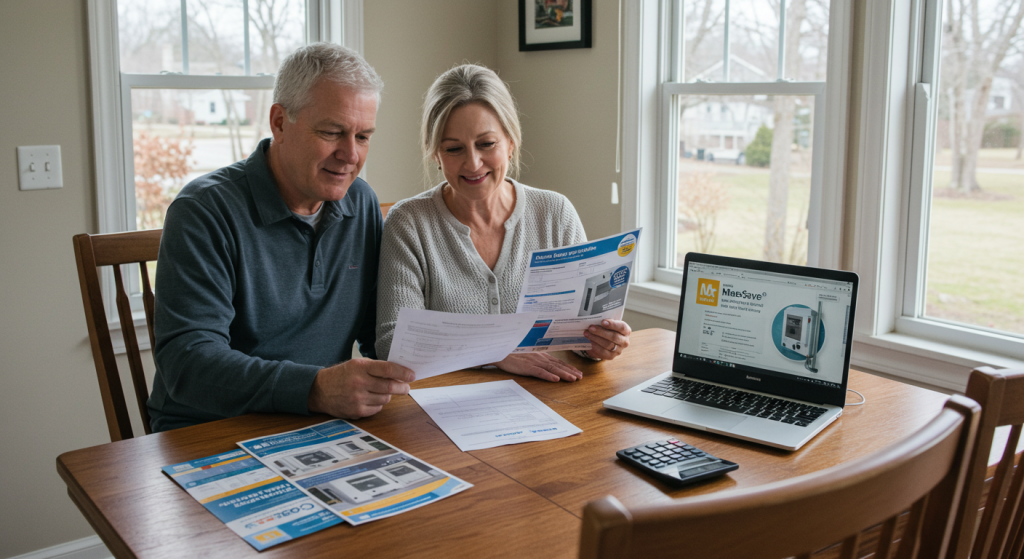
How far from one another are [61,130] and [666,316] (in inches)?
78.7

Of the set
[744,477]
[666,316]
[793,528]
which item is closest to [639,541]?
[793,528]

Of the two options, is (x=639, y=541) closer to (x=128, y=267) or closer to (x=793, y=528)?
(x=793, y=528)

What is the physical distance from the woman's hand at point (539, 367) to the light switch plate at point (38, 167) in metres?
1.52

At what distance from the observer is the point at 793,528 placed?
1.98ft

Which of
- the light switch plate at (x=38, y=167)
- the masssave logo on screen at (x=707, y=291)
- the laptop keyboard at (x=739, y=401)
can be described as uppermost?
the light switch plate at (x=38, y=167)

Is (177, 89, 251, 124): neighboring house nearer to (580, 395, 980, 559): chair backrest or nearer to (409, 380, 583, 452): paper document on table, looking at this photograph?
(409, 380, 583, 452): paper document on table

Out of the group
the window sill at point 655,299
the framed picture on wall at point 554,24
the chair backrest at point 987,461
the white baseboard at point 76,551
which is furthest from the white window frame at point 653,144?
the white baseboard at point 76,551

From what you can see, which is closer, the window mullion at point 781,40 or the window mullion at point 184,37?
the window mullion at point 781,40

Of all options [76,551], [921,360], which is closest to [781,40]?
[921,360]

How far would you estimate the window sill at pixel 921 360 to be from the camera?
6.57 feet

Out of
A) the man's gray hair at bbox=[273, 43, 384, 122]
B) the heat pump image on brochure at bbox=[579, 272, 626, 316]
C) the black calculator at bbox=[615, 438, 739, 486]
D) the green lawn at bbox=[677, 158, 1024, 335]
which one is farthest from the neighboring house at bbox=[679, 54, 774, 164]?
the black calculator at bbox=[615, 438, 739, 486]

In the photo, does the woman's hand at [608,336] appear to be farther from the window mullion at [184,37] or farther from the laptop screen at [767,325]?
the window mullion at [184,37]

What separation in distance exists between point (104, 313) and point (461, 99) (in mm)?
904

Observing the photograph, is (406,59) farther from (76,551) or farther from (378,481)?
(378,481)
